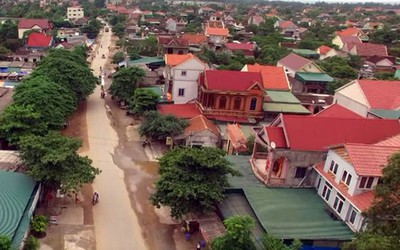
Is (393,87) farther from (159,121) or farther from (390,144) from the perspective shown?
(159,121)

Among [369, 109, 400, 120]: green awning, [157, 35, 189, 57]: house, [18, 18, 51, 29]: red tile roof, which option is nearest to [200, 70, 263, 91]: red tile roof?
[369, 109, 400, 120]: green awning

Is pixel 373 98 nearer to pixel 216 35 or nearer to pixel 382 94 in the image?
pixel 382 94

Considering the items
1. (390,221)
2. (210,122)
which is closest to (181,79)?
(210,122)

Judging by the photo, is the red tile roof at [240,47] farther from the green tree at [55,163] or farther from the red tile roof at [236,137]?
the green tree at [55,163]

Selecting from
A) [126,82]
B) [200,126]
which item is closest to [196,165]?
[200,126]

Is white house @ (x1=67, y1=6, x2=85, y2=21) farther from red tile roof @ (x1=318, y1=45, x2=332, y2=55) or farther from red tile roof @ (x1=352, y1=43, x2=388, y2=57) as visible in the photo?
red tile roof @ (x1=352, y1=43, x2=388, y2=57)

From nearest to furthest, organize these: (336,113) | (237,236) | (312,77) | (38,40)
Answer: (237,236) < (336,113) < (312,77) < (38,40)
